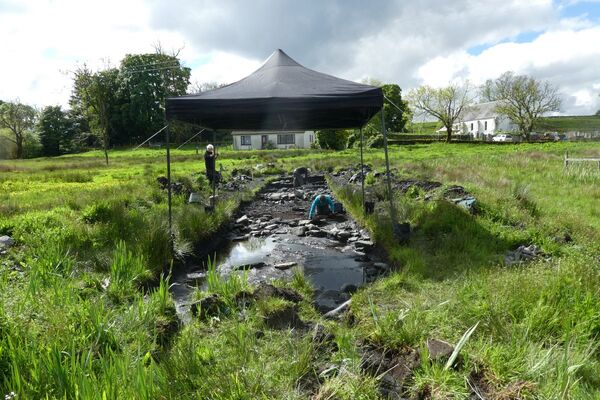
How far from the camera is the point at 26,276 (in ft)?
14.6

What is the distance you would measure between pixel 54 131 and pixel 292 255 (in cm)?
6094

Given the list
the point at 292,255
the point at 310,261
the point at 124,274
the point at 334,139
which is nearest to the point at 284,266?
the point at 310,261

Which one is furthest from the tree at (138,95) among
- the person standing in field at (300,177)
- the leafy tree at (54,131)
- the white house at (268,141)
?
the person standing in field at (300,177)

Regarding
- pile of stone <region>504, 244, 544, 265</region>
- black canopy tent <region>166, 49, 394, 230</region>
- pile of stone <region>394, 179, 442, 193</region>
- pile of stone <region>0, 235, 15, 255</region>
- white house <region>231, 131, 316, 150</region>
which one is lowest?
pile of stone <region>504, 244, 544, 265</region>

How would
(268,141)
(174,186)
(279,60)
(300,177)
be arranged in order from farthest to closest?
1. (268,141)
2. (300,177)
3. (174,186)
4. (279,60)

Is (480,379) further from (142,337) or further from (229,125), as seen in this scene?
(229,125)

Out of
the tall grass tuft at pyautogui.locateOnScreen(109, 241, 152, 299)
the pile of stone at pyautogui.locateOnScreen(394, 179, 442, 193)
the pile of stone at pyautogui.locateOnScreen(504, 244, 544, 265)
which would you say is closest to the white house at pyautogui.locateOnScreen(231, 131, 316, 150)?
the pile of stone at pyautogui.locateOnScreen(394, 179, 442, 193)

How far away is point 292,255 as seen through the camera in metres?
7.21

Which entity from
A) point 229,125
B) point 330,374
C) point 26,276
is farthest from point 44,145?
point 330,374

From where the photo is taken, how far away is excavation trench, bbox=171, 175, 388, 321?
Result: 544cm

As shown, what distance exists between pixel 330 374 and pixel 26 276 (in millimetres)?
3822

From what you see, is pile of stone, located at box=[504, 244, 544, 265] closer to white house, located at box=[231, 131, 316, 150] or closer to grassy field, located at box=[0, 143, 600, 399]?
grassy field, located at box=[0, 143, 600, 399]

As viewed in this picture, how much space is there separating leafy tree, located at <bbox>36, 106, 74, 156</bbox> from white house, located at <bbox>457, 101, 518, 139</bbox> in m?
66.3

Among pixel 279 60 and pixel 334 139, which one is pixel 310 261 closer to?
pixel 279 60
